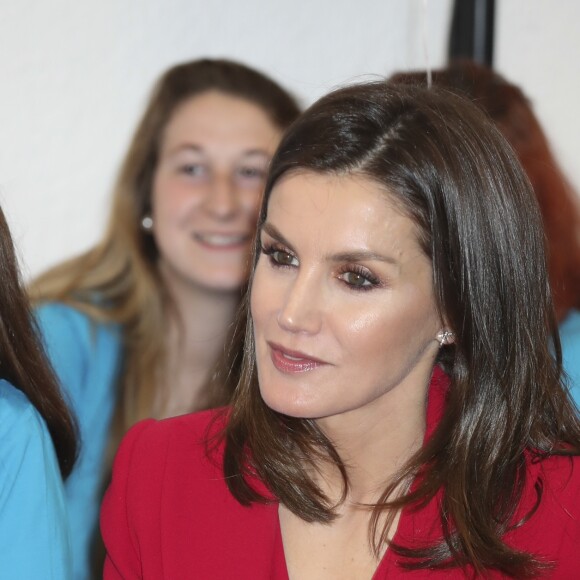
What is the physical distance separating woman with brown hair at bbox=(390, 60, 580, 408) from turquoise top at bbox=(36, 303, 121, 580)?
65 cm

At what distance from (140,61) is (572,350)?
35.1 inches

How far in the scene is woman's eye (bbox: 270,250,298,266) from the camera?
3.99 ft

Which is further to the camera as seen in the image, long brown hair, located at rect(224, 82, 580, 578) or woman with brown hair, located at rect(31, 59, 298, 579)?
woman with brown hair, located at rect(31, 59, 298, 579)

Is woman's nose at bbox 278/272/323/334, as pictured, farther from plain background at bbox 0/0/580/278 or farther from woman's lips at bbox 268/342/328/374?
plain background at bbox 0/0/580/278

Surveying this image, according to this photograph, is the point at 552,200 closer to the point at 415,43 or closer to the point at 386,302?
the point at 415,43

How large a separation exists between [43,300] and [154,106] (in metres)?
0.40

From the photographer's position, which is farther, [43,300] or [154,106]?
[154,106]

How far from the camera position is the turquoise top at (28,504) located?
130 cm

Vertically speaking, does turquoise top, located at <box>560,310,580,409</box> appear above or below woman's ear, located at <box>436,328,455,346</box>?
below

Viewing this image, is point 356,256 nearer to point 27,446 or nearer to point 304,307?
point 304,307

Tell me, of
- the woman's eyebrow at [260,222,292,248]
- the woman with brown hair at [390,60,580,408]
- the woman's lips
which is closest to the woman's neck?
the woman's lips

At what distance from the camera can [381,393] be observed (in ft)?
4.07

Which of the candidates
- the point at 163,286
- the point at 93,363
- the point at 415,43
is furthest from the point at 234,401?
the point at 415,43

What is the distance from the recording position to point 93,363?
190 cm
